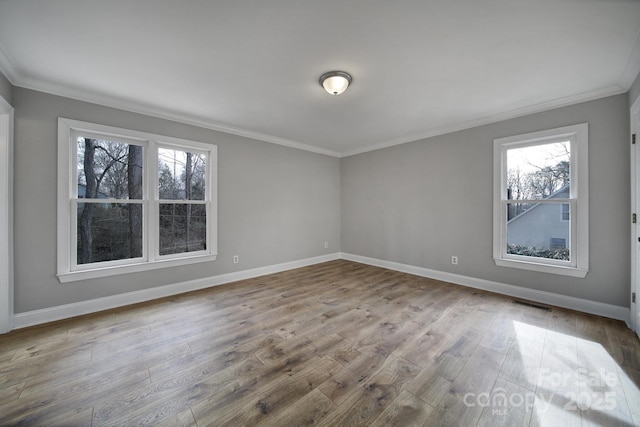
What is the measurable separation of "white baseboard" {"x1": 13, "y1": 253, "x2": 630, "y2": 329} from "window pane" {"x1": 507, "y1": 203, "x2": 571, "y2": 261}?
1.72ft

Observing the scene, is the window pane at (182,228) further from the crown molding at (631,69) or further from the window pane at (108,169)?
the crown molding at (631,69)

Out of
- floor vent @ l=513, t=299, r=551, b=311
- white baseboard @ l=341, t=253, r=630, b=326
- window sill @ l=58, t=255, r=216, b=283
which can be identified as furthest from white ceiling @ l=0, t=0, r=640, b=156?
floor vent @ l=513, t=299, r=551, b=311

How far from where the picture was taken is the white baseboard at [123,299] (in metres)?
2.54

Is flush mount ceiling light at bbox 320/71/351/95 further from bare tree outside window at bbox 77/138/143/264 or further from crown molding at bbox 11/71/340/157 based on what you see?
bare tree outside window at bbox 77/138/143/264

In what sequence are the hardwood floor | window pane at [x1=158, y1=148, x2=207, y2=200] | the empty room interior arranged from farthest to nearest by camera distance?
window pane at [x1=158, y1=148, x2=207, y2=200]
the empty room interior
the hardwood floor

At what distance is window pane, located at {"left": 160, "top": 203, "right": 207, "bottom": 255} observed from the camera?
346 cm

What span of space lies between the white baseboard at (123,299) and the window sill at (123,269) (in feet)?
0.93

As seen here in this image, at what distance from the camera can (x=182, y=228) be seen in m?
3.61

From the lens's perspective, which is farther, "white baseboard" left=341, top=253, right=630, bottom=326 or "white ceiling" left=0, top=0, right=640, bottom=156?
"white baseboard" left=341, top=253, right=630, bottom=326

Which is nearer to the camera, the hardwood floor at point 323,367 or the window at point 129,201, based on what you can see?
the hardwood floor at point 323,367

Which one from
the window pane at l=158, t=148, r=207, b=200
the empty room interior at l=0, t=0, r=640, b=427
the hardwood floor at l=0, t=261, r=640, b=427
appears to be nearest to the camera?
the hardwood floor at l=0, t=261, r=640, b=427

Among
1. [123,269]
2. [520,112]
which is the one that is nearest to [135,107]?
[123,269]

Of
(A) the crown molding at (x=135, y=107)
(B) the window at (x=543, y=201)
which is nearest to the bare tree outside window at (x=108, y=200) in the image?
(A) the crown molding at (x=135, y=107)

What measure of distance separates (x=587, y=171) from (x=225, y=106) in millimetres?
4523
